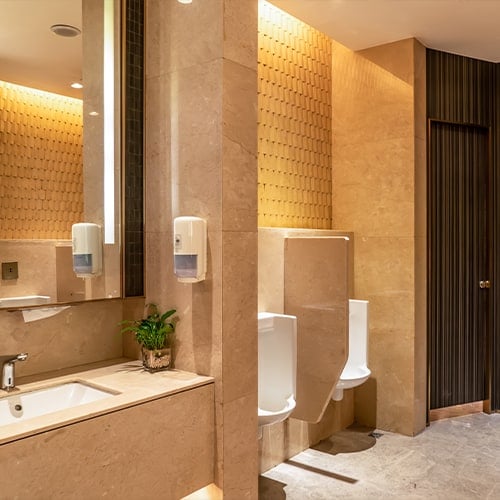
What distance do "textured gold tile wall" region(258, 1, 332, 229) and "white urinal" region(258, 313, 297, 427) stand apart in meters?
0.67

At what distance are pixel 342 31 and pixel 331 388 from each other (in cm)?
233

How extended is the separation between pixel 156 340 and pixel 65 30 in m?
1.33

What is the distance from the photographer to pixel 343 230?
13.0 ft

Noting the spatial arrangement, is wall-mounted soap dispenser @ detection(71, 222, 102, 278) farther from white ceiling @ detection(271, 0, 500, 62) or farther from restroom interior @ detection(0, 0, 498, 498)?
white ceiling @ detection(271, 0, 500, 62)

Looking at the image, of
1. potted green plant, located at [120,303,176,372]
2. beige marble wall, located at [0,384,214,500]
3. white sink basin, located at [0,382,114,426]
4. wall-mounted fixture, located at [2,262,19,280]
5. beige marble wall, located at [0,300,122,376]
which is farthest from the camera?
potted green plant, located at [120,303,176,372]

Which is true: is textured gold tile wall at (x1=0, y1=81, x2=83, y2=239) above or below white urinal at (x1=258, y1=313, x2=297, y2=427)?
above

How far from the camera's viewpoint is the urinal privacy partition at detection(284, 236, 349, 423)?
3068mm

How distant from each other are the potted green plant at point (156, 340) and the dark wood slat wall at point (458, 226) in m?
2.47

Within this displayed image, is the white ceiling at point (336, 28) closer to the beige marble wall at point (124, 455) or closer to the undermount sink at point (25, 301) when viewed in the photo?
the undermount sink at point (25, 301)

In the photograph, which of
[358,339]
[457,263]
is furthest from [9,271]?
[457,263]

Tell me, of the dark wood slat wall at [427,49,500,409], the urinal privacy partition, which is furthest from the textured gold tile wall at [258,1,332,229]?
the dark wood slat wall at [427,49,500,409]

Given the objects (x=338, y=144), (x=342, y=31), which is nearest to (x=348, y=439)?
(x=338, y=144)

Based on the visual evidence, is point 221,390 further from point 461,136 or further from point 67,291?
point 461,136

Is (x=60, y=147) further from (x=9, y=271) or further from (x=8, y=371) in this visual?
(x=8, y=371)
